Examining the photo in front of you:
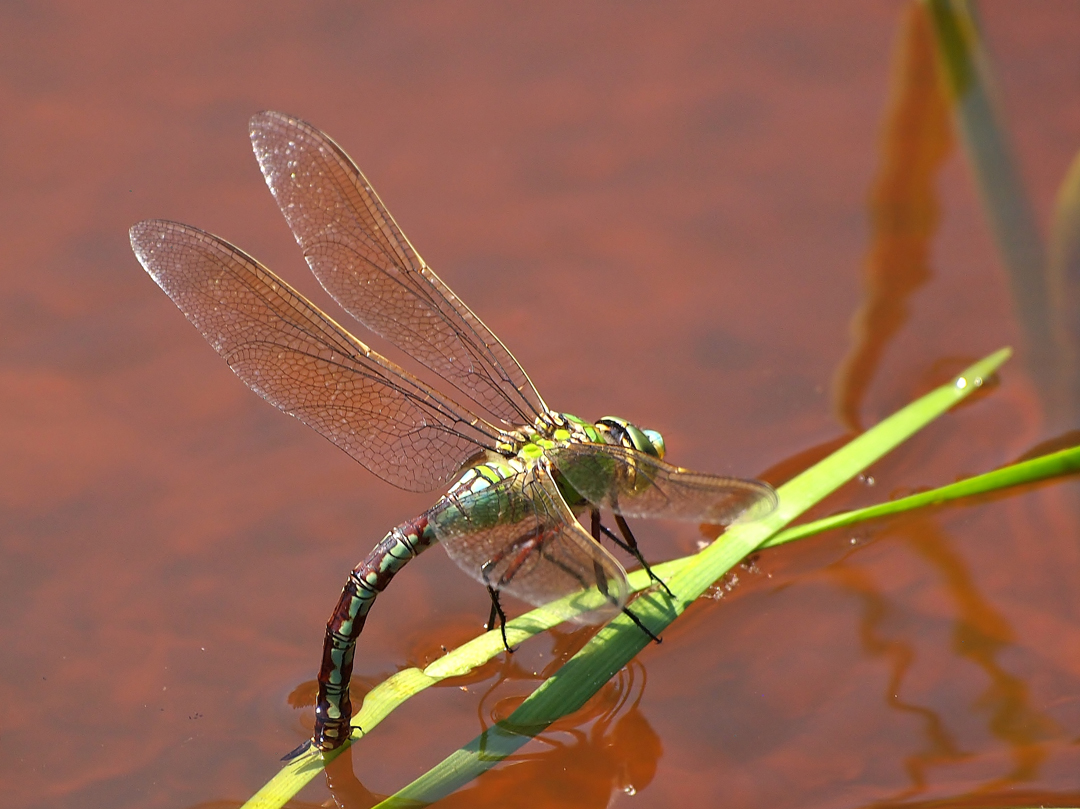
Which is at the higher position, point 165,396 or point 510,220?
point 510,220

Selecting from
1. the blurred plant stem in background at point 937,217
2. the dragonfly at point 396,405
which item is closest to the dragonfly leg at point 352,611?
the dragonfly at point 396,405

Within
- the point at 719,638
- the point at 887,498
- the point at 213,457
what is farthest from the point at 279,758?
the point at 887,498

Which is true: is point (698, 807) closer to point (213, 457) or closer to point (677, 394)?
point (677, 394)

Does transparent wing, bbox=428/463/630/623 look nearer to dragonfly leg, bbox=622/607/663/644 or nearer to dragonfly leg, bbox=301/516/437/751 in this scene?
dragonfly leg, bbox=301/516/437/751

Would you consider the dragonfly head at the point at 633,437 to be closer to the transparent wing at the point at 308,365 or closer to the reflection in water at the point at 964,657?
the transparent wing at the point at 308,365

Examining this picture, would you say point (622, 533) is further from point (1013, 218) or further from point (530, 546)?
point (1013, 218)

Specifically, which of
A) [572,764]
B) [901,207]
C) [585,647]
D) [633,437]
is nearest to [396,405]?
[633,437]

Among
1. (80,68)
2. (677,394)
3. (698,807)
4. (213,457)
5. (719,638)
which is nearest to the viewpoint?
(698,807)
